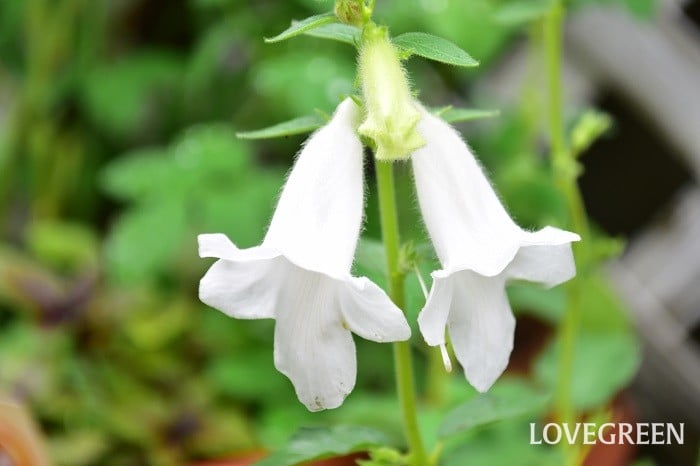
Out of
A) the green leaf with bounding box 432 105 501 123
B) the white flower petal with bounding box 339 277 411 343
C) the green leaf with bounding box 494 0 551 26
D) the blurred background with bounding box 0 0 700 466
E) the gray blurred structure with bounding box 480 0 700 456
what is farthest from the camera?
the gray blurred structure with bounding box 480 0 700 456

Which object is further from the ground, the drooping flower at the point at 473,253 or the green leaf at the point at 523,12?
the green leaf at the point at 523,12

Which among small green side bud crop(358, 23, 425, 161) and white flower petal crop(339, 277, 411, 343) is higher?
small green side bud crop(358, 23, 425, 161)

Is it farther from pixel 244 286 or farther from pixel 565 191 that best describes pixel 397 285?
pixel 565 191

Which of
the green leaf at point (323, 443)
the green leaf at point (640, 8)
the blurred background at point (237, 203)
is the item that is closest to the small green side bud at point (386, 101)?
the green leaf at point (323, 443)

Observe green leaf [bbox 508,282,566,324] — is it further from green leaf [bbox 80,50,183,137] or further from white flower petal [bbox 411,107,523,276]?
green leaf [bbox 80,50,183,137]

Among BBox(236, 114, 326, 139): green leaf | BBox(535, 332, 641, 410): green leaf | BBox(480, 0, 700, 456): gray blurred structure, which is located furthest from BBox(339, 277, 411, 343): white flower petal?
BBox(480, 0, 700, 456): gray blurred structure

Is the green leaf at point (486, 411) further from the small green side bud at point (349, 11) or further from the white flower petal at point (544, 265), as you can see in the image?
the small green side bud at point (349, 11)
